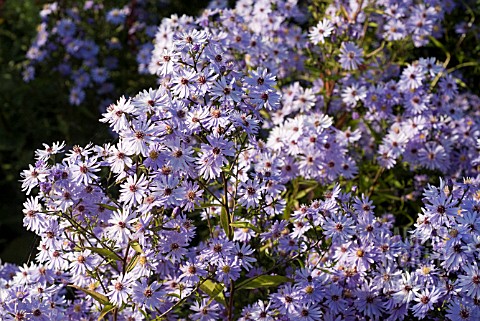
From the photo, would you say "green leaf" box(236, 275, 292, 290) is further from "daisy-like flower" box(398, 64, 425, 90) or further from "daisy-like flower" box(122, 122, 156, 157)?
"daisy-like flower" box(398, 64, 425, 90)

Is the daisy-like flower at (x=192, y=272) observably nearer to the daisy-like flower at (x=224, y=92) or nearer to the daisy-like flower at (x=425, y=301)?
the daisy-like flower at (x=224, y=92)

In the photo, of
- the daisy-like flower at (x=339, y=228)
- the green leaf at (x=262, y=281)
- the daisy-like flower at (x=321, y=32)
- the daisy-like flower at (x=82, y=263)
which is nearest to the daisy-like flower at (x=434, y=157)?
the daisy-like flower at (x=321, y=32)

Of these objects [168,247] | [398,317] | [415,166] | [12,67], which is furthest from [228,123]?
[12,67]

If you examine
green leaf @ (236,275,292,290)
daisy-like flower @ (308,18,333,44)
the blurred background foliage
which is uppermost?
the blurred background foliage

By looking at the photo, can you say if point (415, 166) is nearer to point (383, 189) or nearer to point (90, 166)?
point (383, 189)

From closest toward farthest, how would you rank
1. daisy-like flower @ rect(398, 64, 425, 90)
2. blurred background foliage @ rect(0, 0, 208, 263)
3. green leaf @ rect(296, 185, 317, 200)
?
green leaf @ rect(296, 185, 317, 200)
daisy-like flower @ rect(398, 64, 425, 90)
blurred background foliage @ rect(0, 0, 208, 263)

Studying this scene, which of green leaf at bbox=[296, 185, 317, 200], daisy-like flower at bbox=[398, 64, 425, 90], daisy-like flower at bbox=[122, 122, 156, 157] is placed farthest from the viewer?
daisy-like flower at bbox=[398, 64, 425, 90]

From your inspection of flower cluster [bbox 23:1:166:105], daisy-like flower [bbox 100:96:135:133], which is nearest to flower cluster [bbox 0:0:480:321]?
daisy-like flower [bbox 100:96:135:133]

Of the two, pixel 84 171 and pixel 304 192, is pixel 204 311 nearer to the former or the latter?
pixel 84 171
